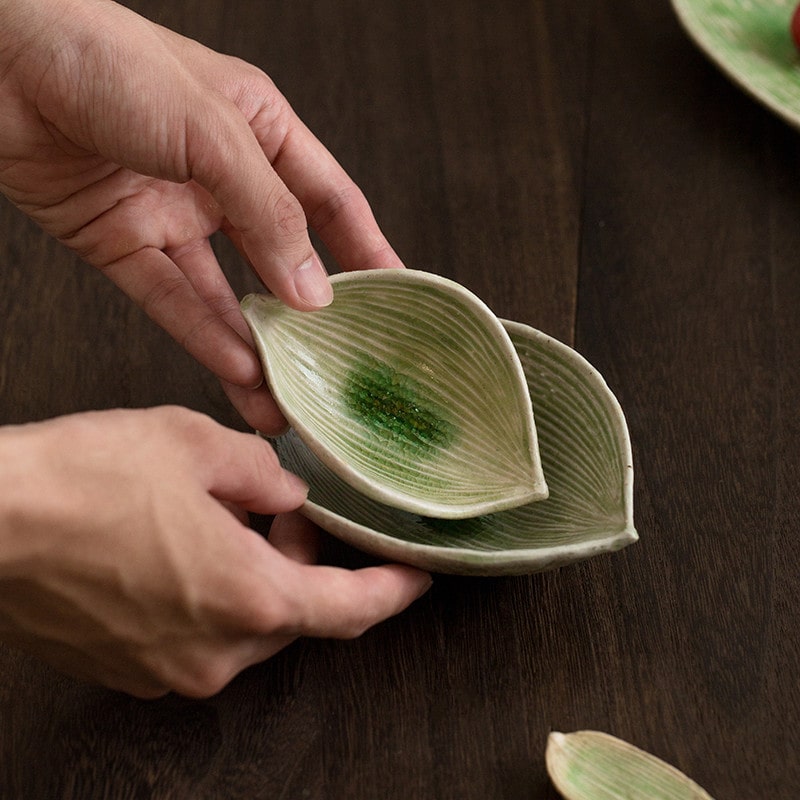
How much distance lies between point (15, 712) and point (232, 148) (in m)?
0.39

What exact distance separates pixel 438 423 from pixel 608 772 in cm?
26

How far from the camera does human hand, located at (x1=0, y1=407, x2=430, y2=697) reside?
51 cm

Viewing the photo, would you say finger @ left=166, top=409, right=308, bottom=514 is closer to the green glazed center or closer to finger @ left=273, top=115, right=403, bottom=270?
the green glazed center

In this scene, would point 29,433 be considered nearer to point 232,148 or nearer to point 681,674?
point 232,148

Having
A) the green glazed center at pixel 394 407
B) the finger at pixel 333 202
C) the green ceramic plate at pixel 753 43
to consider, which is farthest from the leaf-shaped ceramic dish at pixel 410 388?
the green ceramic plate at pixel 753 43

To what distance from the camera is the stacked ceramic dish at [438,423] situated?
625 mm

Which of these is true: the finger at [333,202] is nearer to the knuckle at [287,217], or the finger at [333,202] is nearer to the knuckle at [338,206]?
the knuckle at [338,206]

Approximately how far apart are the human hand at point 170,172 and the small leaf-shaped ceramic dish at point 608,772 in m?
0.29

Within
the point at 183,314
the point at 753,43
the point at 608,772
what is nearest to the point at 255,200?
the point at 183,314

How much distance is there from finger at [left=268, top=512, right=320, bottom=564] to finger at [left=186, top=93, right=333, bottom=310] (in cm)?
15

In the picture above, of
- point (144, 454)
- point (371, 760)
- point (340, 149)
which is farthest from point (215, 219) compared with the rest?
point (371, 760)

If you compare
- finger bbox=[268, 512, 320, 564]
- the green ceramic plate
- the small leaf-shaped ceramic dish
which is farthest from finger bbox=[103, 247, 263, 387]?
the green ceramic plate

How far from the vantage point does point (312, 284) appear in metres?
0.68

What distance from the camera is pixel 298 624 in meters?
0.54
